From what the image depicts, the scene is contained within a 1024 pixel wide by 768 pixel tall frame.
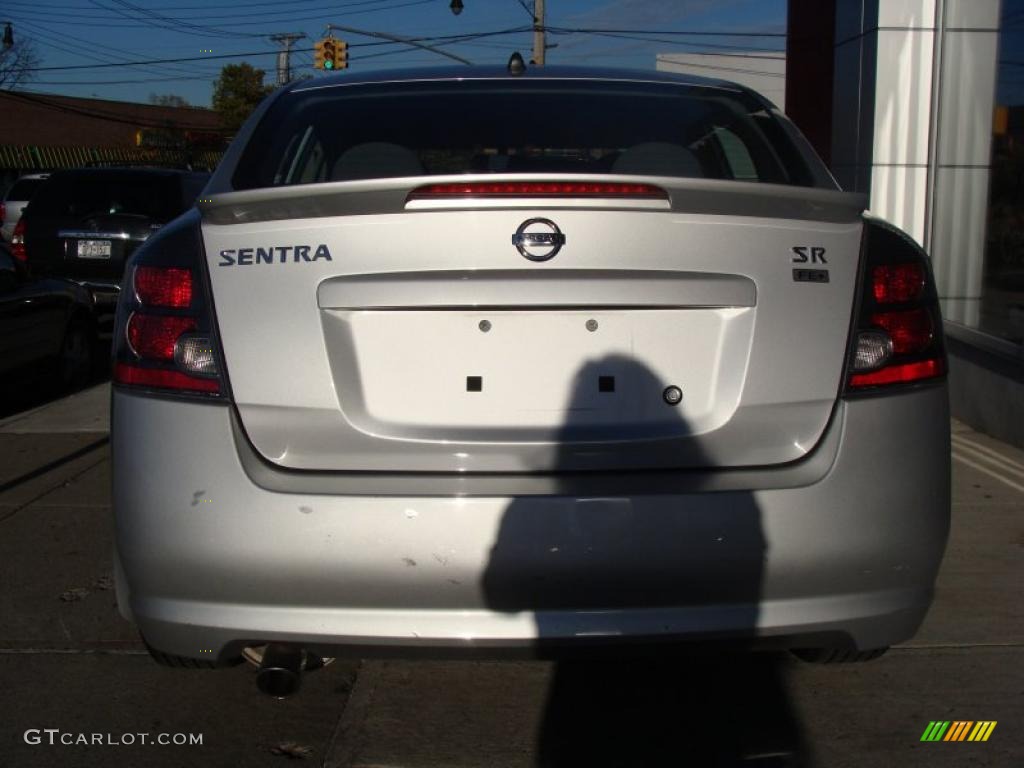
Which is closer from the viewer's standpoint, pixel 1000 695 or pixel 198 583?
pixel 198 583

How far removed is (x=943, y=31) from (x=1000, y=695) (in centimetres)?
617

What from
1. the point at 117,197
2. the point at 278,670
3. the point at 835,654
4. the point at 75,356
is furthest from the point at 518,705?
the point at 117,197

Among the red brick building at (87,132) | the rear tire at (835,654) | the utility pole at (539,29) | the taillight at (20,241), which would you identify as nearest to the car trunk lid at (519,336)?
the rear tire at (835,654)

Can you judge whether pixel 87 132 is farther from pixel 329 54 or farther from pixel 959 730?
pixel 959 730

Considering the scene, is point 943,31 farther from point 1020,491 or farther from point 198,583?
point 198,583

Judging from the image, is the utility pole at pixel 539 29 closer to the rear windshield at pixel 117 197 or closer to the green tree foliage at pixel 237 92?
the rear windshield at pixel 117 197

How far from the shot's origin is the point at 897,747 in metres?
3.11

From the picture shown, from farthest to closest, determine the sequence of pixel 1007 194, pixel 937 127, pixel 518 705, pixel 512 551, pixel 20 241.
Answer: pixel 20 241 < pixel 937 127 < pixel 1007 194 < pixel 518 705 < pixel 512 551

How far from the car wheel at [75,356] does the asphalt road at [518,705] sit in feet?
16.9

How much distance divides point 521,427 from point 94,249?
10.0 m

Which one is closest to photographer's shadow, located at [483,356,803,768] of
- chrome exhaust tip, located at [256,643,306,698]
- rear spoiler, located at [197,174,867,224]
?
rear spoiler, located at [197,174,867,224]

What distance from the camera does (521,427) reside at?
101 inches

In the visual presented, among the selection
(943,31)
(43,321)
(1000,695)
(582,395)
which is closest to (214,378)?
(582,395)

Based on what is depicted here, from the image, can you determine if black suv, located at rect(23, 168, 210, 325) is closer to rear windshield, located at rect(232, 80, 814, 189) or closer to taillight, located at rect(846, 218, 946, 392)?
rear windshield, located at rect(232, 80, 814, 189)
